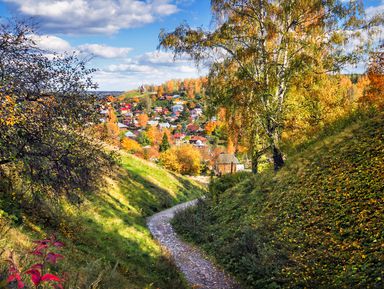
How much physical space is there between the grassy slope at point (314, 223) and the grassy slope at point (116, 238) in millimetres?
3436

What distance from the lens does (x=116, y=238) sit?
59.8 feet

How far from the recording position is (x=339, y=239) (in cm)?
1188

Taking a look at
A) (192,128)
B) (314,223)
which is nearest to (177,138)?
(192,128)

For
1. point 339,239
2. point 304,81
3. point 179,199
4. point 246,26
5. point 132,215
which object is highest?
point 246,26

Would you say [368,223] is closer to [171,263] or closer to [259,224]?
[259,224]

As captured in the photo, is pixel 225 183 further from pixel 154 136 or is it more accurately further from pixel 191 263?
pixel 154 136

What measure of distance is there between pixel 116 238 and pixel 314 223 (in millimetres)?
10673

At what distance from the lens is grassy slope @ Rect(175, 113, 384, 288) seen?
10.9m

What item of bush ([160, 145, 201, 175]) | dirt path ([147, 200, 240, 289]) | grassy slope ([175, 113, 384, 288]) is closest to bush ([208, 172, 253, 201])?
grassy slope ([175, 113, 384, 288])

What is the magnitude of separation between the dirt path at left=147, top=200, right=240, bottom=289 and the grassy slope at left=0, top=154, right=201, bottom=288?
0.75 m

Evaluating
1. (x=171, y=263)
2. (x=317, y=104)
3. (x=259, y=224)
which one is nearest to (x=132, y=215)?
(x=171, y=263)

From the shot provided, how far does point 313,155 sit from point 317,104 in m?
4.19

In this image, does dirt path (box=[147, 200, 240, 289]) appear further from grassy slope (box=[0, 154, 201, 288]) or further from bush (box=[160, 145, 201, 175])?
bush (box=[160, 145, 201, 175])

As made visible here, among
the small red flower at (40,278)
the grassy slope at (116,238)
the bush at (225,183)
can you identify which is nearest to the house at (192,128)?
the grassy slope at (116,238)
